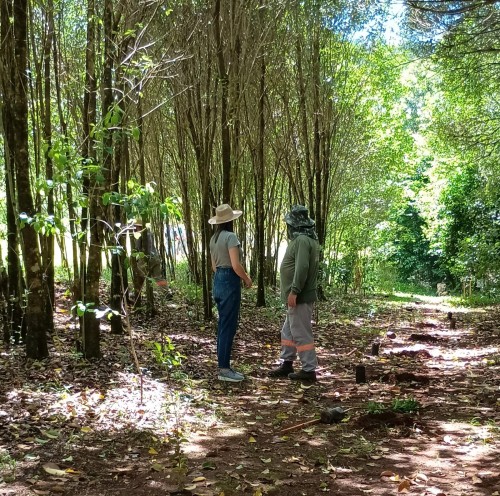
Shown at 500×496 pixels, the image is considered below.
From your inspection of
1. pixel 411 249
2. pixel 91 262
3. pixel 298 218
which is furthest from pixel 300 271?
pixel 411 249

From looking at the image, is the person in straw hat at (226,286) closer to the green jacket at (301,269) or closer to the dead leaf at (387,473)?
the green jacket at (301,269)

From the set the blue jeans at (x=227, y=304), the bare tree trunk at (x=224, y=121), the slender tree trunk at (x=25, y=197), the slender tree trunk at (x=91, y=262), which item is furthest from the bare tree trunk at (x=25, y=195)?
the bare tree trunk at (x=224, y=121)

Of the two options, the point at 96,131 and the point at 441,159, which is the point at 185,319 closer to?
the point at 96,131

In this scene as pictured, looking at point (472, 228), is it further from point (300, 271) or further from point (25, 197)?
point (25, 197)

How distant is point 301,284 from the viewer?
6.55 metres

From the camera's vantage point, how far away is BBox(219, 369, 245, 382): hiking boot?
6410 millimetres

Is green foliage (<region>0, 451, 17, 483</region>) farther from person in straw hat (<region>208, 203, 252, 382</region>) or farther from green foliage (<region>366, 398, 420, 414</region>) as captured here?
green foliage (<region>366, 398, 420, 414</region>)

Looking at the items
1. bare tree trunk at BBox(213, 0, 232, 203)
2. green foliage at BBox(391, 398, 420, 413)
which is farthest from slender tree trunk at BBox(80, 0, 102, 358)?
green foliage at BBox(391, 398, 420, 413)

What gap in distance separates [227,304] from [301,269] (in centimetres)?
93

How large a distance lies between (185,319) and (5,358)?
452cm

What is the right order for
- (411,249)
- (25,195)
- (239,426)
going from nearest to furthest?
(239,426)
(25,195)
(411,249)

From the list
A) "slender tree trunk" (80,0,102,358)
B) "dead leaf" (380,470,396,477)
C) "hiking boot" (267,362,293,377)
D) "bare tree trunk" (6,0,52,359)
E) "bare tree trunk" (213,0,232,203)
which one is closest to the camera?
"dead leaf" (380,470,396,477)

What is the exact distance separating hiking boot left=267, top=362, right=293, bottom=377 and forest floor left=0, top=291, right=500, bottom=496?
0.13 m

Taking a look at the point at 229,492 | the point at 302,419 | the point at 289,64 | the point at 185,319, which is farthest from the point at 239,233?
the point at 229,492
